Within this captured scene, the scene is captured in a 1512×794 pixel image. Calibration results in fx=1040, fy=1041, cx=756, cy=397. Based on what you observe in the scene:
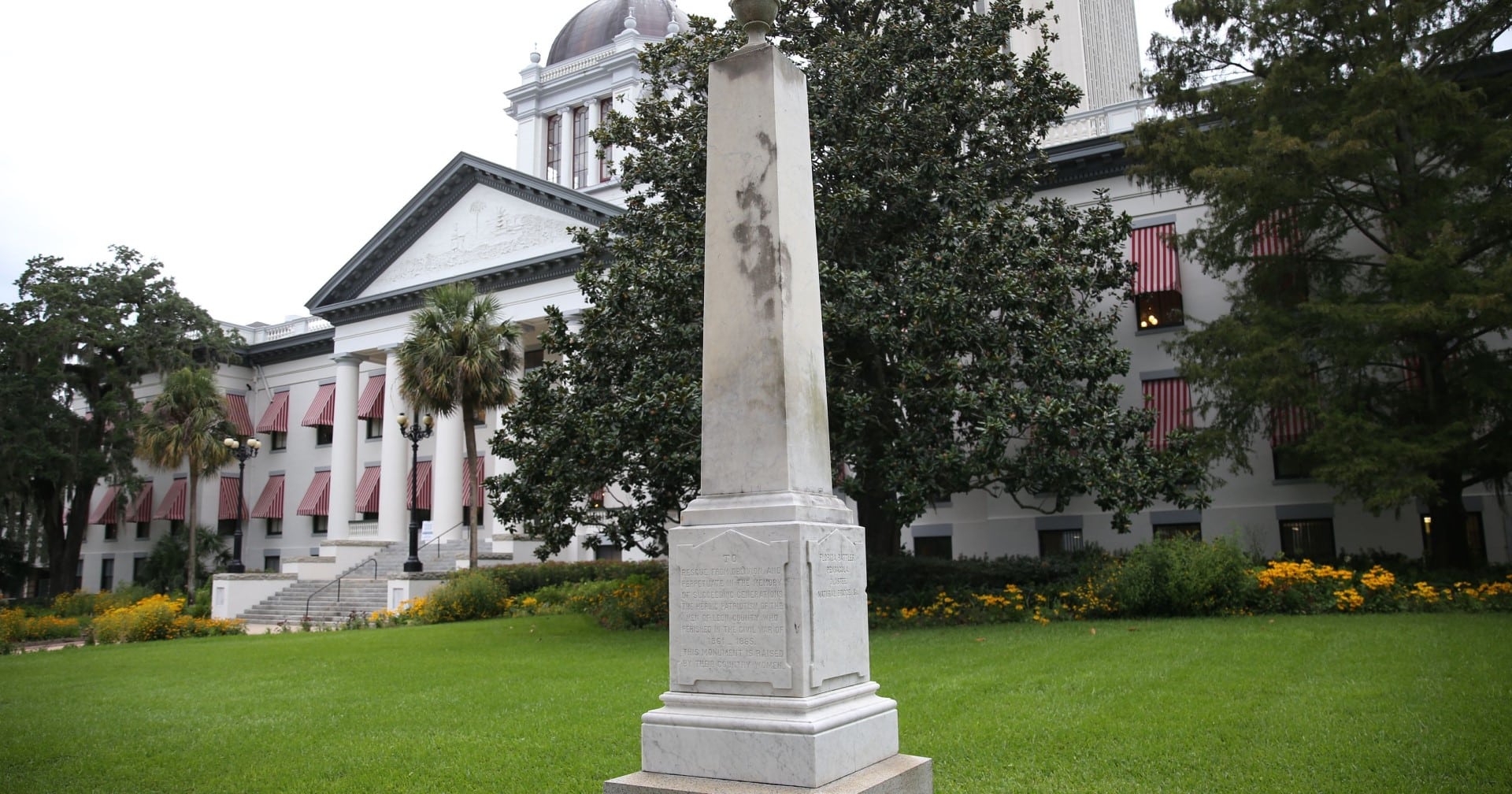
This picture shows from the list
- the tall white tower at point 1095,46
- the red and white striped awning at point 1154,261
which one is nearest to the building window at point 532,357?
the tall white tower at point 1095,46

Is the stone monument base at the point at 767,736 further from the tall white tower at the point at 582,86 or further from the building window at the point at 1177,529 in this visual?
the tall white tower at the point at 582,86

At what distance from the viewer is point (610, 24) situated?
177 ft

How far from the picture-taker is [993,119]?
19.8 metres

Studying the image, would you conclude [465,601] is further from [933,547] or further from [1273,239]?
[1273,239]

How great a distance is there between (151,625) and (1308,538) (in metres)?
26.7

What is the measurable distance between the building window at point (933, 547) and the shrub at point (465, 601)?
1082cm

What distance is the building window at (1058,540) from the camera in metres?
25.6

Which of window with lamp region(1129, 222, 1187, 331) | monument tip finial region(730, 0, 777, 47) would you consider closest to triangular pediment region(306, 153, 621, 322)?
window with lamp region(1129, 222, 1187, 331)

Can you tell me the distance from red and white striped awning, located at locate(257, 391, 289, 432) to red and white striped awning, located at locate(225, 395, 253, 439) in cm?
96

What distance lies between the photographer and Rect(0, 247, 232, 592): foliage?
38438 millimetres

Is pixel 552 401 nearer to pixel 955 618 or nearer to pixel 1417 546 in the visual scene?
pixel 955 618

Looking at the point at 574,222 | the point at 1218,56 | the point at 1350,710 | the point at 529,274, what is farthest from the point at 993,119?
the point at 529,274

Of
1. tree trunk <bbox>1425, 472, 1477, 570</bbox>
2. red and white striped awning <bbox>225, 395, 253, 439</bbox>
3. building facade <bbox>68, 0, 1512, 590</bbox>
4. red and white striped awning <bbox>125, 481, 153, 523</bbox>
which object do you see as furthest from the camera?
red and white striped awning <bbox>225, 395, 253, 439</bbox>

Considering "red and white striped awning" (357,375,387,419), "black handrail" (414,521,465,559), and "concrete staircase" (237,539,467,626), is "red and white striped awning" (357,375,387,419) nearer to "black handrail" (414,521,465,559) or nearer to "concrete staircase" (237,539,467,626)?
A: "concrete staircase" (237,539,467,626)
